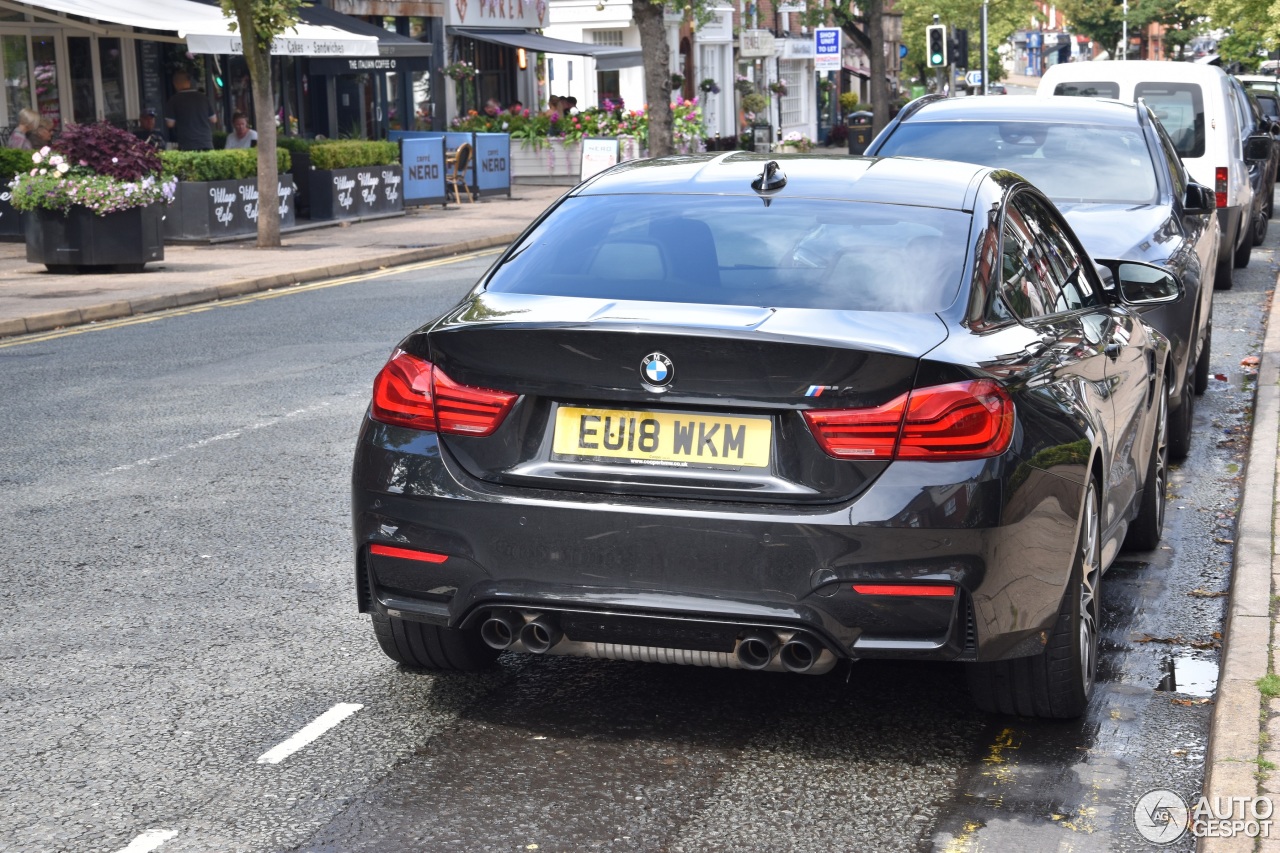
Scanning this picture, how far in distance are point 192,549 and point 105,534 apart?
19.6 inches

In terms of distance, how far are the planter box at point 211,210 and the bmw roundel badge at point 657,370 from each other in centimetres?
1948

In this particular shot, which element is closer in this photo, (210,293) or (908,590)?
(908,590)

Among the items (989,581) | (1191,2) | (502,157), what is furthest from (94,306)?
(1191,2)

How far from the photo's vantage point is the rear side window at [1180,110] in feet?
51.9

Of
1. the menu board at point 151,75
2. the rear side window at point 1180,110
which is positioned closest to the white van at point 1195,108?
the rear side window at point 1180,110

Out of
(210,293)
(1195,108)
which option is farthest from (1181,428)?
(210,293)

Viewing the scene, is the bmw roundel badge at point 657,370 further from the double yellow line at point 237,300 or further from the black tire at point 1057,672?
the double yellow line at point 237,300

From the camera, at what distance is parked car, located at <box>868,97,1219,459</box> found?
875 centimetres

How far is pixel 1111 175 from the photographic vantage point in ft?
32.2

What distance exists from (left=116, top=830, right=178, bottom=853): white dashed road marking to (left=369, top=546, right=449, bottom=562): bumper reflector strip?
87 cm

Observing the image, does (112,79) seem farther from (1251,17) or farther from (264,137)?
(1251,17)

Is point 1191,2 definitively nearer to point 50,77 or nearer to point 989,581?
point 50,77

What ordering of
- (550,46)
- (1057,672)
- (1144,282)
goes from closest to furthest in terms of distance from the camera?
(1057,672), (1144,282), (550,46)

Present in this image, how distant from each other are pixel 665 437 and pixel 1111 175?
6.26m
